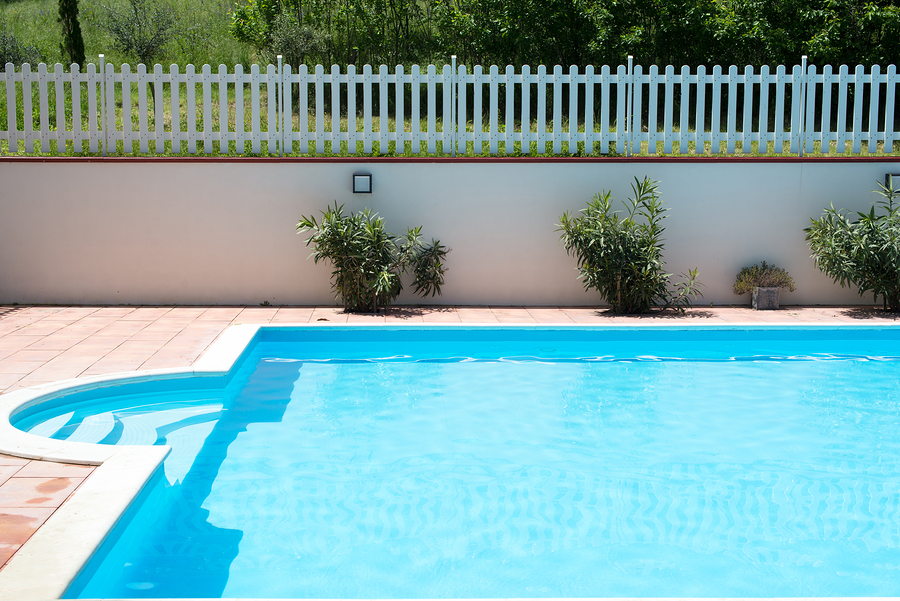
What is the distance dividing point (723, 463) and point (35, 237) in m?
6.73

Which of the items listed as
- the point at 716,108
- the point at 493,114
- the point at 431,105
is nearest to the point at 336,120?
the point at 431,105

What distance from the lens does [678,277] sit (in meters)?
7.85

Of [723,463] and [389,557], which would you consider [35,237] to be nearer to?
[389,557]

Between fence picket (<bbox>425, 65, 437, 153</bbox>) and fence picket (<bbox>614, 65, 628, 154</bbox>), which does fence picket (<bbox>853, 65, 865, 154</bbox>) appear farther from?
fence picket (<bbox>425, 65, 437, 153</bbox>)

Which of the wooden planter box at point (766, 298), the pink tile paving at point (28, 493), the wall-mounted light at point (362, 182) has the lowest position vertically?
the pink tile paving at point (28, 493)

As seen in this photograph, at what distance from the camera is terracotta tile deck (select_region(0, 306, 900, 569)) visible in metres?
2.94

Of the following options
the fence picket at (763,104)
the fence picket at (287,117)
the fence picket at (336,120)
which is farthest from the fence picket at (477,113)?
the fence picket at (763,104)

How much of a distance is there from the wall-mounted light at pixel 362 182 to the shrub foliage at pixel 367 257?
23cm

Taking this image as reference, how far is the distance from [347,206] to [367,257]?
0.85 m

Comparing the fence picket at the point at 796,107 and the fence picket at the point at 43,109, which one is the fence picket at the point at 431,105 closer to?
the fence picket at the point at 796,107

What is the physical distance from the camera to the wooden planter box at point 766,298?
7.60 metres

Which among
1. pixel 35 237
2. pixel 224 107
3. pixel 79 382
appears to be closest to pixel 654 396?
pixel 79 382

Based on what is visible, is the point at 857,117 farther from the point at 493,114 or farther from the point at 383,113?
the point at 383,113

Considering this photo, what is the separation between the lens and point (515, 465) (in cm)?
405
